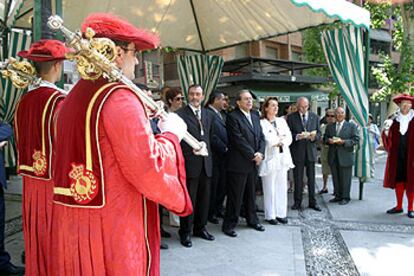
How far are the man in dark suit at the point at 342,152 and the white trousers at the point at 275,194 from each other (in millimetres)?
1748

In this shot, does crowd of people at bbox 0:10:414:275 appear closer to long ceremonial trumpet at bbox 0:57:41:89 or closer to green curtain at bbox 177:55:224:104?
long ceremonial trumpet at bbox 0:57:41:89

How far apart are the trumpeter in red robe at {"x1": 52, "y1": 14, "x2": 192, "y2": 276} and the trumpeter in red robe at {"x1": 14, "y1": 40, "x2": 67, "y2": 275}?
0.96m

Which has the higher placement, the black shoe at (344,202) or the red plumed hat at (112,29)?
the red plumed hat at (112,29)

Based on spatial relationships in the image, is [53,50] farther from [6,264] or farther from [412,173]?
[412,173]

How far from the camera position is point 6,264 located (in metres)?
3.83

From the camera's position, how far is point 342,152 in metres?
7.45

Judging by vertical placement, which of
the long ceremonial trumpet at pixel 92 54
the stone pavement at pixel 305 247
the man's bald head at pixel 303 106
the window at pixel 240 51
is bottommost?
the stone pavement at pixel 305 247

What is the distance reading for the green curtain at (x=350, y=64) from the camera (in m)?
7.05

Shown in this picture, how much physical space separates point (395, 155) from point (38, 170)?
223 inches

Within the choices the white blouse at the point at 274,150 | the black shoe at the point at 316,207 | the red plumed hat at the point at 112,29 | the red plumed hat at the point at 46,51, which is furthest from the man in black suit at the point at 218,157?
the red plumed hat at the point at 112,29

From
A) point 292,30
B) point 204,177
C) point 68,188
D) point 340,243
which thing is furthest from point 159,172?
point 292,30

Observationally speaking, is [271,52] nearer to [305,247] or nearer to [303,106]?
[303,106]

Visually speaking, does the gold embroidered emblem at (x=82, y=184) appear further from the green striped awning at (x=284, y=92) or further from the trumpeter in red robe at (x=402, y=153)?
the green striped awning at (x=284, y=92)

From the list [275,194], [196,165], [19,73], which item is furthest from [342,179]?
[19,73]
